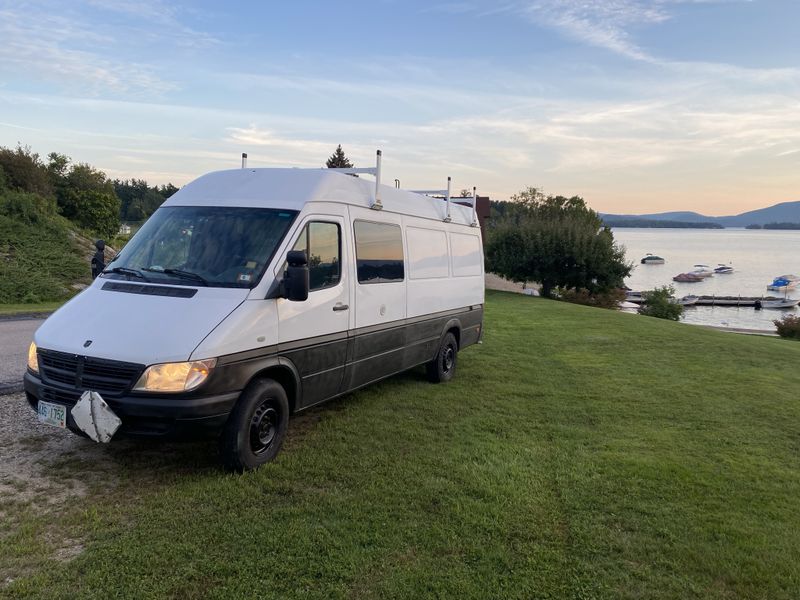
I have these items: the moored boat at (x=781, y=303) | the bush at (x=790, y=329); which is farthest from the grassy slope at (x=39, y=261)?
the moored boat at (x=781, y=303)

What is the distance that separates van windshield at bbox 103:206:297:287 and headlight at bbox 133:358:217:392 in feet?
2.90

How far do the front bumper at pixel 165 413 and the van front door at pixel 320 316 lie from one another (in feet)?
2.81

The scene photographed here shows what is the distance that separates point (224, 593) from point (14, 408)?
14.6 feet

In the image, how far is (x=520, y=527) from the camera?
13.1ft

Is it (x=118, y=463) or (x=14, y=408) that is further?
(x=14, y=408)

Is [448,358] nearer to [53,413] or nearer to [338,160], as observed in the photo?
[53,413]

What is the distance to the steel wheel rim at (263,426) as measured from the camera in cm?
473

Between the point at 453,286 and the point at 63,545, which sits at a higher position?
the point at 453,286

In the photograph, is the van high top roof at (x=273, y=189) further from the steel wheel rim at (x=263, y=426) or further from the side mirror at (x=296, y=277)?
the steel wheel rim at (x=263, y=426)

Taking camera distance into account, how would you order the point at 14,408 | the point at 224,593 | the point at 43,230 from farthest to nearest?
1. the point at 43,230
2. the point at 14,408
3. the point at 224,593

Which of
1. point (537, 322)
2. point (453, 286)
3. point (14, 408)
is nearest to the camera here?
point (14, 408)

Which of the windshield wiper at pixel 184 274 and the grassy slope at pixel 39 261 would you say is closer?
the windshield wiper at pixel 184 274

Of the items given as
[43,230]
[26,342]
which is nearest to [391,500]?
[26,342]

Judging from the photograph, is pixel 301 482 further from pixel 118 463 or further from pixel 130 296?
pixel 130 296
